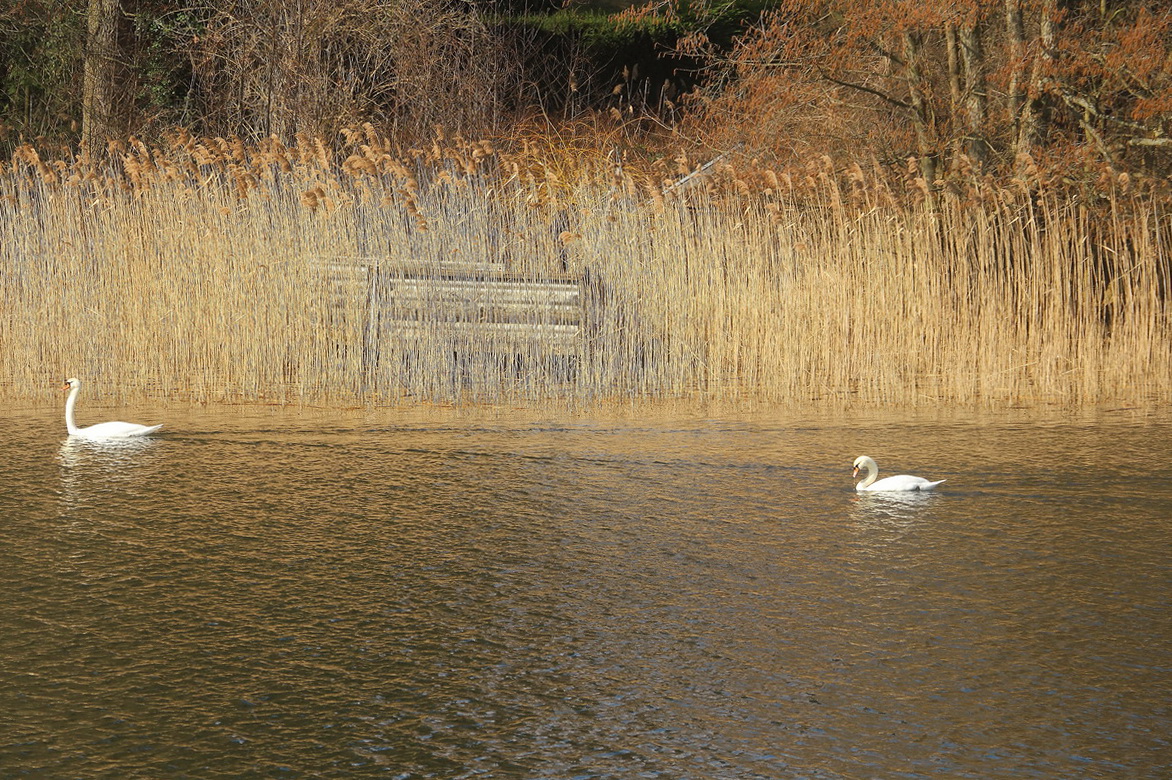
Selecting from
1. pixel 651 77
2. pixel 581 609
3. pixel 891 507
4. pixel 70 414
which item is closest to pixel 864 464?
pixel 891 507

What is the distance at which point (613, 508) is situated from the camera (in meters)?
5.77

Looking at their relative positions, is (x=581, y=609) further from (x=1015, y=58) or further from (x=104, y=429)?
(x=1015, y=58)

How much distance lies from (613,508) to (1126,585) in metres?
2.09

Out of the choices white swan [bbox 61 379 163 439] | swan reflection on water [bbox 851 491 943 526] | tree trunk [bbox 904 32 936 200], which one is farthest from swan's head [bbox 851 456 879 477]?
tree trunk [bbox 904 32 936 200]

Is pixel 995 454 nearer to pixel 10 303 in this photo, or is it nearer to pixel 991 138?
pixel 991 138

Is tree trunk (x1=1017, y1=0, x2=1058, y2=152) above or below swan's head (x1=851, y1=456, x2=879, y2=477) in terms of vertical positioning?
above

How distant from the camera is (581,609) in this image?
14.5 ft

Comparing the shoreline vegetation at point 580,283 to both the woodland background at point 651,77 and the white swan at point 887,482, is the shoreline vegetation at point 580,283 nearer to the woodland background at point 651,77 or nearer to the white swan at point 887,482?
the woodland background at point 651,77

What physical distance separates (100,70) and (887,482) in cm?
1417

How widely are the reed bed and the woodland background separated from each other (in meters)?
1.13

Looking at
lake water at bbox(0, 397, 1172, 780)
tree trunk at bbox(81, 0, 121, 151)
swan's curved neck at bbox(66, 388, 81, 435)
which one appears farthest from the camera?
tree trunk at bbox(81, 0, 121, 151)

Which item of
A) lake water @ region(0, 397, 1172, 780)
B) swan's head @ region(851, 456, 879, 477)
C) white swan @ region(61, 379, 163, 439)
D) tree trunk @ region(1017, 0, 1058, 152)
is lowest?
lake water @ region(0, 397, 1172, 780)

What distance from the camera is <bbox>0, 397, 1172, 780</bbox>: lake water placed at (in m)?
3.34

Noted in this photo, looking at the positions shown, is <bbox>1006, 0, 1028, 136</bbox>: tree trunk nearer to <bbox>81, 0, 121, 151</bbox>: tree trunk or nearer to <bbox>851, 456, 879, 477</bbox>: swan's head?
<bbox>851, 456, 879, 477</bbox>: swan's head
